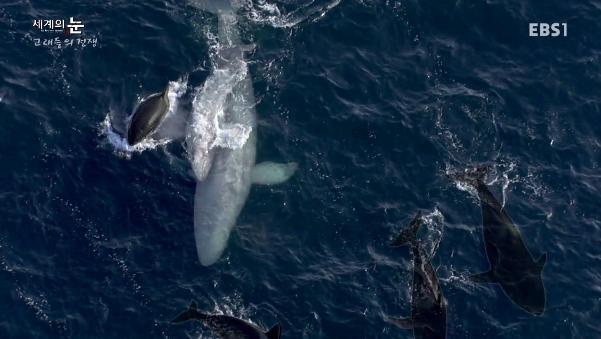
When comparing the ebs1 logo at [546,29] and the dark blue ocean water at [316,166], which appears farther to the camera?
the ebs1 logo at [546,29]

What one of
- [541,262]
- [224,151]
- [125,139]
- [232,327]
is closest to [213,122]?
[224,151]

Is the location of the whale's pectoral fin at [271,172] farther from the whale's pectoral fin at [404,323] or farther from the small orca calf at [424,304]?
the whale's pectoral fin at [404,323]

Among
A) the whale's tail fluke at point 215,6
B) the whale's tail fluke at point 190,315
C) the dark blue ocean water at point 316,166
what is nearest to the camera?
the whale's tail fluke at point 190,315

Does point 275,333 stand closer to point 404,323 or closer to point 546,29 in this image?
point 404,323

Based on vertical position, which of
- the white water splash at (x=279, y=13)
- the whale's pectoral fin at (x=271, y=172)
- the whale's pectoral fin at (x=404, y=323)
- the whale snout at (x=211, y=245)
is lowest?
the whale's pectoral fin at (x=404, y=323)

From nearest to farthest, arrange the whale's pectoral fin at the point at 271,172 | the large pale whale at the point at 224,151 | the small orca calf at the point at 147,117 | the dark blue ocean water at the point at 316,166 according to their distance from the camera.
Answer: the dark blue ocean water at the point at 316,166 → the large pale whale at the point at 224,151 → the small orca calf at the point at 147,117 → the whale's pectoral fin at the point at 271,172

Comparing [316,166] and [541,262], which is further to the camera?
[316,166]

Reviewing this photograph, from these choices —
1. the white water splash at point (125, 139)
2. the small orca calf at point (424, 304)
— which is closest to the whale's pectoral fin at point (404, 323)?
the small orca calf at point (424, 304)

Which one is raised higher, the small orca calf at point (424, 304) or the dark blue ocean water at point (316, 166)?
the dark blue ocean water at point (316, 166)
